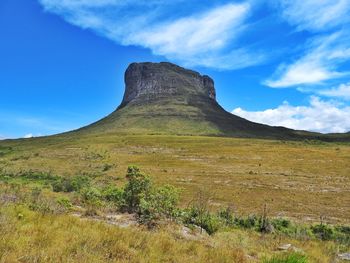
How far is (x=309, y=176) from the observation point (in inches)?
2426

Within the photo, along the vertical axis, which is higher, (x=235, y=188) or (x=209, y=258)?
(x=209, y=258)

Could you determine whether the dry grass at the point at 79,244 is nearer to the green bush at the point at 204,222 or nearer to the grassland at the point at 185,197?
the grassland at the point at 185,197

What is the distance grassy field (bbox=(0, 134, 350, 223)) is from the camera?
4092 cm

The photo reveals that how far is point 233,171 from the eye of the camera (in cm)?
6631

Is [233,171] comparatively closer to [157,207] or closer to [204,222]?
[157,207]

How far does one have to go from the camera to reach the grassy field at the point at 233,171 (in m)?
40.9

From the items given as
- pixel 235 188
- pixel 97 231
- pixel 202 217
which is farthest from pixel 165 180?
pixel 97 231

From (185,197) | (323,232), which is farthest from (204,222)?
(185,197)

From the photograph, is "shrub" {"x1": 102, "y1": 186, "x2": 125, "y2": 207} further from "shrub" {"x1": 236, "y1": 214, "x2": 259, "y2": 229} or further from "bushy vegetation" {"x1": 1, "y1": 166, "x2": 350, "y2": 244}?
"shrub" {"x1": 236, "y1": 214, "x2": 259, "y2": 229}

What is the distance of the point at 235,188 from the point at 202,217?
33090mm

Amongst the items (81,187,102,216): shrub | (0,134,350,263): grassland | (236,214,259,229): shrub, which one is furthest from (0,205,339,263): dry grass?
(236,214,259,229): shrub

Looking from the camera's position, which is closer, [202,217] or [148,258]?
[148,258]

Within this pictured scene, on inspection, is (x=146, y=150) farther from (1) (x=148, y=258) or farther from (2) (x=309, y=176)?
(1) (x=148, y=258)

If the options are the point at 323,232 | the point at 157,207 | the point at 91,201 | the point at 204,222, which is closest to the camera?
the point at 204,222
